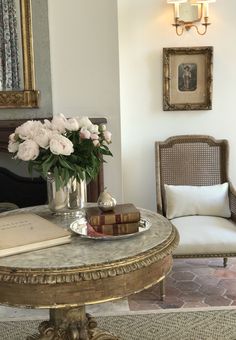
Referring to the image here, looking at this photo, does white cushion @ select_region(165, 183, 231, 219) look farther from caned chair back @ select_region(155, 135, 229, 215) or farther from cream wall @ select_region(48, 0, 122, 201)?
cream wall @ select_region(48, 0, 122, 201)

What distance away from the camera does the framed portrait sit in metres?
3.76

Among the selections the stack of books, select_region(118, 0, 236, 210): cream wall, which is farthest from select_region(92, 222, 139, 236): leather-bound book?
select_region(118, 0, 236, 210): cream wall

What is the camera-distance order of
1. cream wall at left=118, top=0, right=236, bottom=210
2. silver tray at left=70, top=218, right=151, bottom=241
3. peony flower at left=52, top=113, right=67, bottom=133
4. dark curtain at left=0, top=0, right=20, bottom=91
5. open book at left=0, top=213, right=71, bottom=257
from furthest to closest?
cream wall at left=118, top=0, right=236, bottom=210, dark curtain at left=0, top=0, right=20, bottom=91, peony flower at left=52, top=113, right=67, bottom=133, silver tray at left=70, top=218, right=151, bottom=241, open book at left=0, top=213, right=71, bottom=257

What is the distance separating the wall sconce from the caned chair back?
89 centimetres

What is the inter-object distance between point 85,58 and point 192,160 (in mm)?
1190

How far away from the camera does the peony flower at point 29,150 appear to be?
200 centimetres

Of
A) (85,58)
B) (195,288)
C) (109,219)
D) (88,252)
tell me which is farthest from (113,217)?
(85,58)

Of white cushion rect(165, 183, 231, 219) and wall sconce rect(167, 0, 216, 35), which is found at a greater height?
wall sconce rect(167, 0, 216, 35)

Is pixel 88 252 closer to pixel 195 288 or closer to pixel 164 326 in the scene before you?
pixel 164 326

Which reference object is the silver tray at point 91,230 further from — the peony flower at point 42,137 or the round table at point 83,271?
the peony flower at point 42,137

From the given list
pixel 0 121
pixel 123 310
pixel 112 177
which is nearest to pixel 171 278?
pixel 123 310

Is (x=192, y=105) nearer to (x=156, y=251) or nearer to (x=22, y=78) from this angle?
(x=22, y=78)

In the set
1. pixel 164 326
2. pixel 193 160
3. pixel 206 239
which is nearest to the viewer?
pixel 164 326

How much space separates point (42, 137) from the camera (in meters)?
2.01
